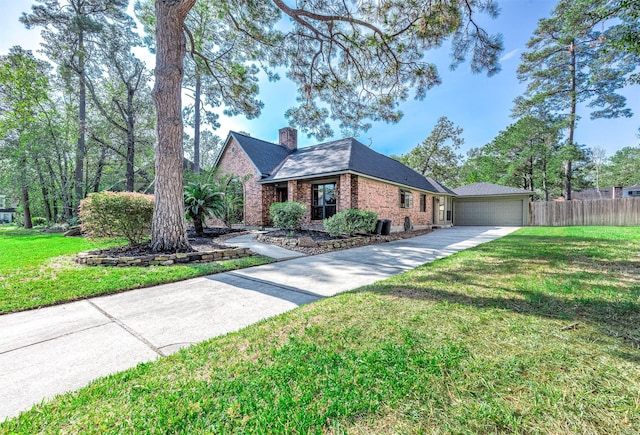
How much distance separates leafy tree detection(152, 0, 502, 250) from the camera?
655 cm

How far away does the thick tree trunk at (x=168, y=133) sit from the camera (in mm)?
6473

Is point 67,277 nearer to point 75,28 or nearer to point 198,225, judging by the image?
point 198,225

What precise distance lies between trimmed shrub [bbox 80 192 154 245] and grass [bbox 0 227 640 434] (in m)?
5.84

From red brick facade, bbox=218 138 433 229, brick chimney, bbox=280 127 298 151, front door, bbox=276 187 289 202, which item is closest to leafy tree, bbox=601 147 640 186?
red brick facade, bbox=218 138 433 229

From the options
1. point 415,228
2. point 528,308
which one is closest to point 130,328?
point 528,308

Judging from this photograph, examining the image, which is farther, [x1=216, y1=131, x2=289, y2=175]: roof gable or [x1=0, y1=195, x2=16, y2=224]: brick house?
[x1=0, y1=195, x2=16, y2=224]: brick house

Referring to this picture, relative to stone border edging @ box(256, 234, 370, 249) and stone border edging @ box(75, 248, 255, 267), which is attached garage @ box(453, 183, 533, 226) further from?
stone border edging @ box(75, 248, 255, 267)

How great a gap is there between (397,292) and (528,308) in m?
1.48

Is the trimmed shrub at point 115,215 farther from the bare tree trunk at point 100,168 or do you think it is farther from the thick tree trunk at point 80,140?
the bare tree trunk at point 100,168

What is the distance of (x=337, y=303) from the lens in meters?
3.39

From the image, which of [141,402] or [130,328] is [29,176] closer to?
[130,328]

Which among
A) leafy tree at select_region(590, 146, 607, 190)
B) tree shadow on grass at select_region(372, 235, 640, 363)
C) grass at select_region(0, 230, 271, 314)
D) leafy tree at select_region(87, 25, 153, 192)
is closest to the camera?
tree shadow on grass at select_region(372, 235, 640, 363)

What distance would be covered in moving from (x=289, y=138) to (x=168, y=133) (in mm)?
12544

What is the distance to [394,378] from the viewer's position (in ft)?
5.91
